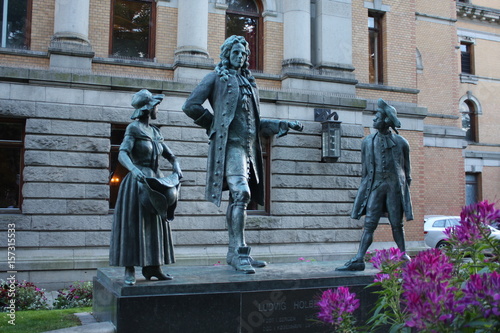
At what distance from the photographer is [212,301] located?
558 centimetres

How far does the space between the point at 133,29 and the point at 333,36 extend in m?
6.46

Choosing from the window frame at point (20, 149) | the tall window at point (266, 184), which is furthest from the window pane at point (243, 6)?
the window frame at point (20, 149)

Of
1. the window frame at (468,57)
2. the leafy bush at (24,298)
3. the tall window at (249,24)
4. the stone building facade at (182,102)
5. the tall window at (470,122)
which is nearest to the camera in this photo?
the leafy bush at (24,298)

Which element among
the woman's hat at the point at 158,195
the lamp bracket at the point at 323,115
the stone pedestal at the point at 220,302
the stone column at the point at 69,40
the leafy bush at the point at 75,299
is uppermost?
the stone column at the point at 69,40

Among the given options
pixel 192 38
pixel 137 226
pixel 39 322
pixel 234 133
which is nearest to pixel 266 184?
pixel 192 38

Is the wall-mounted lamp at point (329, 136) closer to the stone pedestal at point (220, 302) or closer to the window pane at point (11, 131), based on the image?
the window pane at point (11, 131)

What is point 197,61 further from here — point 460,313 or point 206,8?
point 460,313

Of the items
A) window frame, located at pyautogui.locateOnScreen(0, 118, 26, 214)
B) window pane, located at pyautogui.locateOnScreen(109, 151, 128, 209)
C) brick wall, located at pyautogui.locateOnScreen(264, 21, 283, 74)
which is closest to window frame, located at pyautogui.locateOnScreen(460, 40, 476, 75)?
brick wall, located at pyautogui.locateOnScreen(264, 21, 283, 74)

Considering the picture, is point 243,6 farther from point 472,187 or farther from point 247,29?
point 472,187

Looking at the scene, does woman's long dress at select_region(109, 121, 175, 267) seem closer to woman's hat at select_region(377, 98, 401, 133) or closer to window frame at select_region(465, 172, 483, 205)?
woman's hat at select_region(377, 98, 401, 133)

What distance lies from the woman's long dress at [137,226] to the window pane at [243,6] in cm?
1228

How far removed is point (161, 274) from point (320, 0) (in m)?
13.8

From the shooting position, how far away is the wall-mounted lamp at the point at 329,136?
16.0m

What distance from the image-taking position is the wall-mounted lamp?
15992mm
